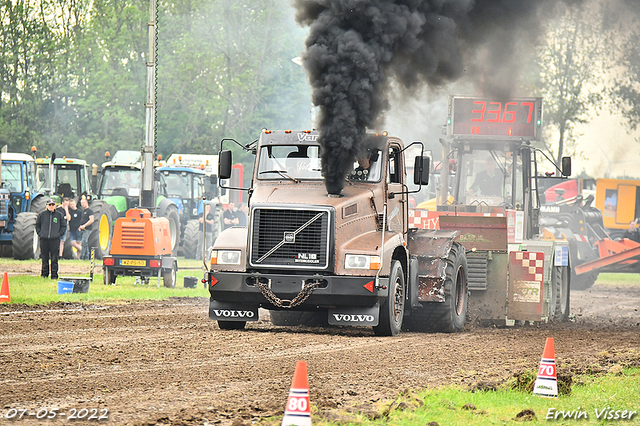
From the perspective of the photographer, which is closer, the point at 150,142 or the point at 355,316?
the point at 355,316

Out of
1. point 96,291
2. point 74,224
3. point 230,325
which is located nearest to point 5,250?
point 74,224

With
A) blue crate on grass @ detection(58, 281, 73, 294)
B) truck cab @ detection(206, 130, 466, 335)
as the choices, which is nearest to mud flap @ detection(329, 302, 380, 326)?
truck cab @ detection(206, 130, 466, 335)

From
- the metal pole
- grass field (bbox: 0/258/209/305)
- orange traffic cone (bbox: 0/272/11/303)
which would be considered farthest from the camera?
the metal pole

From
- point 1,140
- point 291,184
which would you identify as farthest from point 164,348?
point 1,140

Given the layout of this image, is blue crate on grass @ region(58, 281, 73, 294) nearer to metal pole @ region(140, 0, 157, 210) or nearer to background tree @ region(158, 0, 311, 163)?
metal pole @ region(140, 0, 157, 210)

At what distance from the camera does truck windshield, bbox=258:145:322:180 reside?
12637 millimetres

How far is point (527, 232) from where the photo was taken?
62.5 ft

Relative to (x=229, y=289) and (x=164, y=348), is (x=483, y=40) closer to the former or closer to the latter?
(x=229, y=289)

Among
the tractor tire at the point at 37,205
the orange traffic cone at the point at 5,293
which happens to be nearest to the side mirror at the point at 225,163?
the orange traffic cone at the point at 5,293

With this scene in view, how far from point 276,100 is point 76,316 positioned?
38.1 meters

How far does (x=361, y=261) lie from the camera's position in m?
11.5

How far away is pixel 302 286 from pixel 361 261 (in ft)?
2.61

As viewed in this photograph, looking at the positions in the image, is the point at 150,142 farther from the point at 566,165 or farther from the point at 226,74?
the point at 226,74

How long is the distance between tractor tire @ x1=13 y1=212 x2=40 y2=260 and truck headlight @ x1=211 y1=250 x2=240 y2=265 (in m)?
15.2
